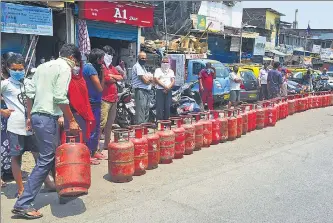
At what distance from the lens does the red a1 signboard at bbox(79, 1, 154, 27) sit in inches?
519

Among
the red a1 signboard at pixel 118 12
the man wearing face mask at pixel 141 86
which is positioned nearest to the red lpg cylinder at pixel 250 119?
the man wearing face mask at pixel 141 86

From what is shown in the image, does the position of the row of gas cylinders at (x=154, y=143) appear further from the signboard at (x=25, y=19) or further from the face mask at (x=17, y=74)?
the signboard at (x=25, y=19)

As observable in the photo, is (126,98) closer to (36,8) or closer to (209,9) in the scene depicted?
(36,8)

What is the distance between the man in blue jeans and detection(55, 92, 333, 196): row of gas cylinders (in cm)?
17

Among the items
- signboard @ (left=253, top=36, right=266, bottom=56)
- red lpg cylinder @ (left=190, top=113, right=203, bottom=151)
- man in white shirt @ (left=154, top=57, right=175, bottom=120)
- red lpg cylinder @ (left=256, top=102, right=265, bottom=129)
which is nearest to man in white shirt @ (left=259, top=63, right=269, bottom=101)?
red lpg cylinder @ (left=256, top=102, right=265, bottom=129)

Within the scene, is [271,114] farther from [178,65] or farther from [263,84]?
[178,65]

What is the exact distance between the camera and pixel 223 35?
26438 mm

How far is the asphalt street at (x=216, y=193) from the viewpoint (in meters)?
4.42

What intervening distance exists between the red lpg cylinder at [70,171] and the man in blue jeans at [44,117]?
0.16 metres

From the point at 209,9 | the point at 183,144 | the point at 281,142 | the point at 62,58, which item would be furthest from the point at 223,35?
the point at 62,58

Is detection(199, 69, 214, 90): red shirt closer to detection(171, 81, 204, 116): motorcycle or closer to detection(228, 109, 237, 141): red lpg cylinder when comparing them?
detection(171, 81, 204, 116): motorcycle

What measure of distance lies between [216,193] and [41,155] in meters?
2.37

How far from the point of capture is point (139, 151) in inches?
226

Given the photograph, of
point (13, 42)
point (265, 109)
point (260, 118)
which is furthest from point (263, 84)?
point (13, 42)
